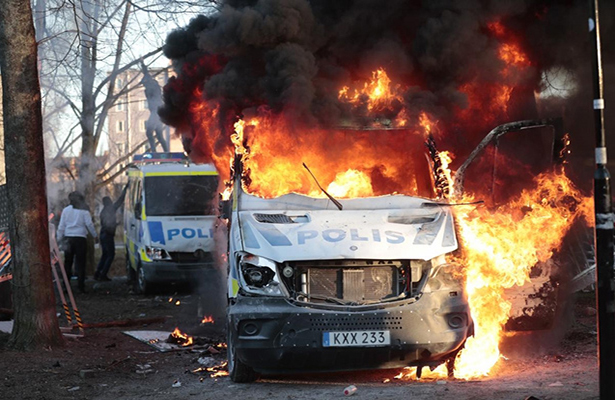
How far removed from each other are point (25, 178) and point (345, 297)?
14.9 feet

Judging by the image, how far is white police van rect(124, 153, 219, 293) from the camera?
16344 millimetres

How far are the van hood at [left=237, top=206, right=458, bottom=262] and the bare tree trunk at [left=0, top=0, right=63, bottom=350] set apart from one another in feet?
10.6

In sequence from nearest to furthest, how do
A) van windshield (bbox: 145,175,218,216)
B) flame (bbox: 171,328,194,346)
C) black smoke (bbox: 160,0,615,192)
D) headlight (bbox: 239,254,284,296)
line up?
headlight (bbox: 239,254,284,296) → black smoke (bbox: 160,0,615,192) → flame (bbox: 171,328,194,346) → van windshield (bbox: 145,175,218,216)

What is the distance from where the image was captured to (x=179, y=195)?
667 inches

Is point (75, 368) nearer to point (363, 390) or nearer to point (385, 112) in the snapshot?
point (363, 390)

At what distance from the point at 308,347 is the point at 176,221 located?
966cm

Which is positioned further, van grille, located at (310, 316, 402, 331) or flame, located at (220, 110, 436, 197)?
flame, located at (220, 110, 436, 197)

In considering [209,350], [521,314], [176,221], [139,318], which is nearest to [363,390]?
[521,314]

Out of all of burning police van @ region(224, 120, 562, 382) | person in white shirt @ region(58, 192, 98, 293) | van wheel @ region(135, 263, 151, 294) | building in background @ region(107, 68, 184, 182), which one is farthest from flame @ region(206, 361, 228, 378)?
building in background @ region(107, 68, 184, 182)

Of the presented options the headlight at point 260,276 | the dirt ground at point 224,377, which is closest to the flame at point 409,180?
the dirt ground at point 224,377

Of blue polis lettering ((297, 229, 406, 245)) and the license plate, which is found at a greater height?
blue polis lettering ((297, 229, 406, 245))

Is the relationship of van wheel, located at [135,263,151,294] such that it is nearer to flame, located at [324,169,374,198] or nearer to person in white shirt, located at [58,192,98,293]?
person in white shirt, located at [58,192,98,293]

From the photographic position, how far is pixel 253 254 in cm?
754

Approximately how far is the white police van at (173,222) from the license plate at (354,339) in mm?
8909
